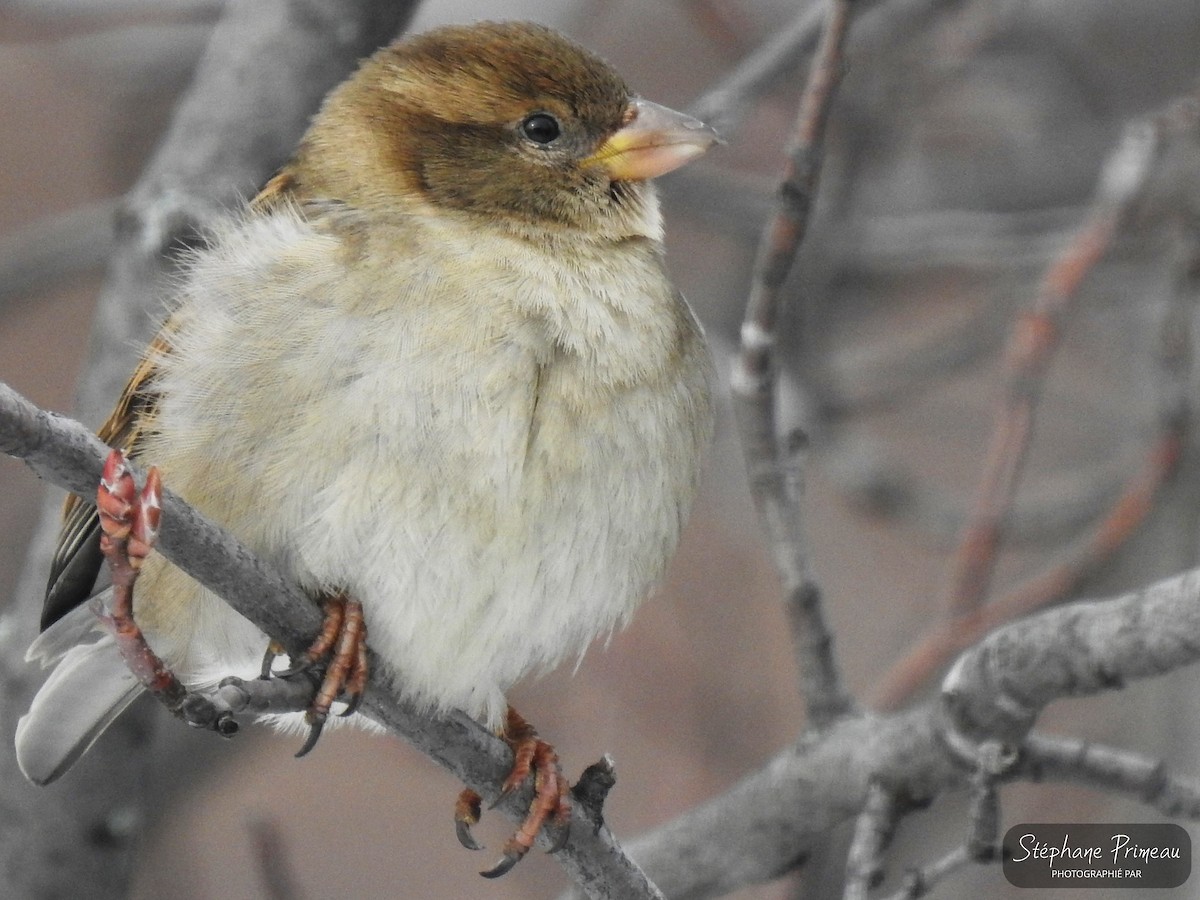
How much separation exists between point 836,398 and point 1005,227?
2.33 feet

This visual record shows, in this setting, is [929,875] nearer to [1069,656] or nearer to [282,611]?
[1069,656]

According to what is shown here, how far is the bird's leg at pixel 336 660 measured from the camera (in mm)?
2625

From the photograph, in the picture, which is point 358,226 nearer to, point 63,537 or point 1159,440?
point 63,537

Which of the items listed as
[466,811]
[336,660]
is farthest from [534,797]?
[336,660]

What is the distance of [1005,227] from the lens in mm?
4781

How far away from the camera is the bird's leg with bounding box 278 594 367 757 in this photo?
2.62m

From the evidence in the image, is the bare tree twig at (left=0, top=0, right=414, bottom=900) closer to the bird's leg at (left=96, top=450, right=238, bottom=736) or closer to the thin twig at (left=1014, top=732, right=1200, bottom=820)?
the bird's leg at (left=96, top=450, right=238, bottom=736)

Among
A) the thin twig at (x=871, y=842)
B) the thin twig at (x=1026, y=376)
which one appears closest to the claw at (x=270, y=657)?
the thin twig at (x=871, y=842)

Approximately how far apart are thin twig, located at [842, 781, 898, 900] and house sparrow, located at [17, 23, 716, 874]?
526mm

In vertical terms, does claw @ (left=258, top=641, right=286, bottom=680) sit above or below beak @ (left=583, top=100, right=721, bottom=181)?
below

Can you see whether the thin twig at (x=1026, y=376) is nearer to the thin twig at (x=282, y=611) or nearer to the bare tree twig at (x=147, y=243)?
the thin twig at (x=282, y=611)

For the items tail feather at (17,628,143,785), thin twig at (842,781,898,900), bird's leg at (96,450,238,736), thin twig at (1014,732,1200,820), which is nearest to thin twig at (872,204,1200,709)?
thin twig at (842,781,898,900)

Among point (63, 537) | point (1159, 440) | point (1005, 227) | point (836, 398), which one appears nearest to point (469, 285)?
point (63, 537)

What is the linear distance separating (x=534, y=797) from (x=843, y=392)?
2.40 metres
